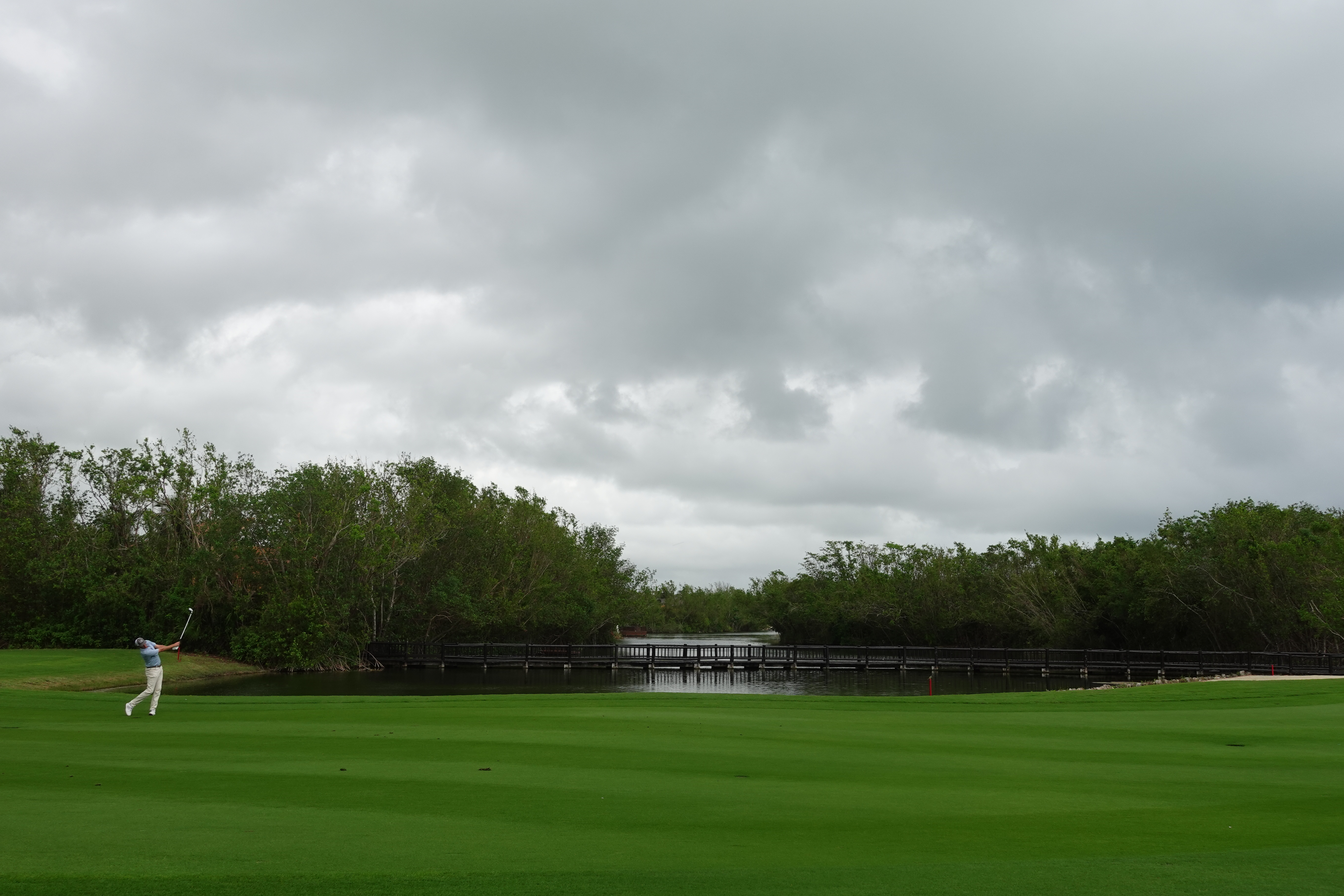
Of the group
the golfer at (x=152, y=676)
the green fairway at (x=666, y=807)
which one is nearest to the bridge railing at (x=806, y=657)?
the green fairway at (x=666, y=807)

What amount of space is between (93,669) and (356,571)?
1607 cm

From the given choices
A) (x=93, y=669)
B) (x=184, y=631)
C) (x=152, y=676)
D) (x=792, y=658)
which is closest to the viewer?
(x=152, y=676)

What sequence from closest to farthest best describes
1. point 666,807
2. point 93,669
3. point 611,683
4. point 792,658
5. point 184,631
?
point 666,807 → point 184,631 → point 93,669 → point 611,683 → point 792,658

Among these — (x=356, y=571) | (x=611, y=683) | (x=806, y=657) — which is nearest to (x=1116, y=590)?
(x=806, y=657)

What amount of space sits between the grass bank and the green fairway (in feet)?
71.2

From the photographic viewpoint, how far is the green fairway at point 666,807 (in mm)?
6715

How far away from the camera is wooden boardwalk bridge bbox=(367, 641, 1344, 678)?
5428 cm

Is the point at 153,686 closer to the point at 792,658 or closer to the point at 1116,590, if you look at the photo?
the point at 792,658

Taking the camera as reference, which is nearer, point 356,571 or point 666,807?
point 666,807

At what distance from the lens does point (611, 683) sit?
Result: 5044 centimetres

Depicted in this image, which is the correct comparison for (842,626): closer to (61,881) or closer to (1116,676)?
(1116,676)

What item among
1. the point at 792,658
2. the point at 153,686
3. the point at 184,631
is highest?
the point at 153,686

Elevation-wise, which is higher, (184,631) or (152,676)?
(152,676)

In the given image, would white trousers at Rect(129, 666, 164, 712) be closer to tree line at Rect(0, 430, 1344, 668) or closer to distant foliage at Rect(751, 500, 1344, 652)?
tree line at Rect(0, 430, 1344, 668)
